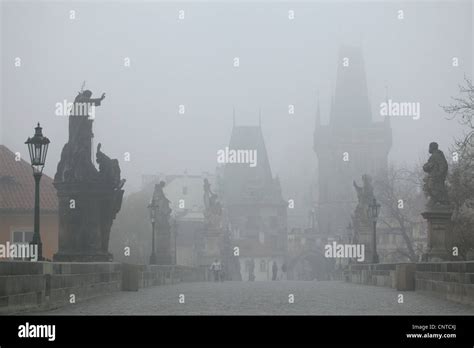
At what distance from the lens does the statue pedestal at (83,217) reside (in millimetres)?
23812

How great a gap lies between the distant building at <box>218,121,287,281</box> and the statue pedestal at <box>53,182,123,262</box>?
117696mm

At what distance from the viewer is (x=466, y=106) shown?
3419 cm

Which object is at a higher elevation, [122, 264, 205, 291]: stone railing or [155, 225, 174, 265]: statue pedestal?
[155, 225, 174, 265]: statue pedestal

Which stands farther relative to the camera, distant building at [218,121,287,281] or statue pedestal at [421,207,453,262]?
distant building at [218,121,287,281]

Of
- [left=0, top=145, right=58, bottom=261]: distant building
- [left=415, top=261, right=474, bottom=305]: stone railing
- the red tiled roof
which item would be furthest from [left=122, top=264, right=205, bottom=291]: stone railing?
the red tiled roof

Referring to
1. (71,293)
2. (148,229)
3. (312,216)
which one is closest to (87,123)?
(71,293)

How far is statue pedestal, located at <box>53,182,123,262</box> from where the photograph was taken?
78.1 ft

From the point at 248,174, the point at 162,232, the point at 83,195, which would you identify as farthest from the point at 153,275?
the point at 248,174

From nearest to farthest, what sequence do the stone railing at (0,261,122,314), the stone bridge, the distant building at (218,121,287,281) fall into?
the stone railing at (0,261,122,314)
the stone bridge
the distant building at (218,121,287,281)

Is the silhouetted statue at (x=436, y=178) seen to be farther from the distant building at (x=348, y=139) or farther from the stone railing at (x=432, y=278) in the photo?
the distant building at (x=348, y=139)

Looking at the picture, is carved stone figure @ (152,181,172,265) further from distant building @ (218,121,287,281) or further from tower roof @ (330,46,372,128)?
tower roof @ (330,46,372,128)

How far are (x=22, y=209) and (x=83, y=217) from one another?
2759 centimetres

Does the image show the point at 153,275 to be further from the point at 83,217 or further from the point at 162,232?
the point at 162,232
